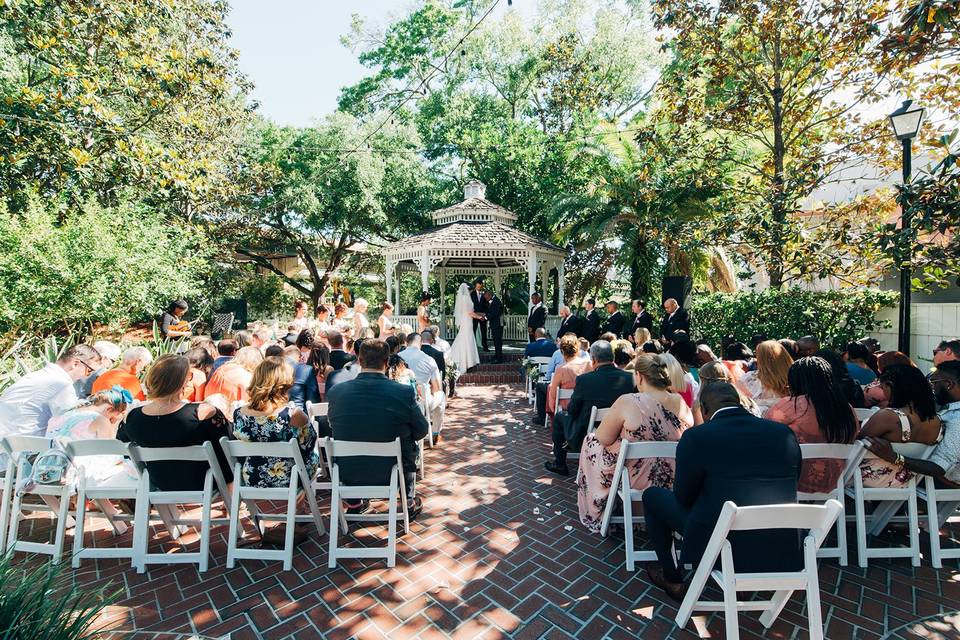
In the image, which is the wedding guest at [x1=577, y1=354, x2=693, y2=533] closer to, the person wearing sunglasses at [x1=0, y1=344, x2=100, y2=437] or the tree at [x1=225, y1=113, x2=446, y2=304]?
the person wearing sunglasses at [x1=0, y1=344, x2=100, y2=437]

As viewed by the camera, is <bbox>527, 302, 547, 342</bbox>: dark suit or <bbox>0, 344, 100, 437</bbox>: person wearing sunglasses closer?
<bbox>0, 344, 100, 437</bbox>: person wearing sunglasses

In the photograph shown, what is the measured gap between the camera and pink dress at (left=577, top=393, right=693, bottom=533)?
3660 millimetres

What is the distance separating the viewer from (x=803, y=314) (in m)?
8.95

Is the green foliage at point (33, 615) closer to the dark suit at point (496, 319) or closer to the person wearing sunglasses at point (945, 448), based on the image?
the person wearing sunglasses at point (945, 448)

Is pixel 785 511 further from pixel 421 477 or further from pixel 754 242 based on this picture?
pixel 754 242

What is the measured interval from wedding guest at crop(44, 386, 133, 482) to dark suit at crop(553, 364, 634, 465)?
13.5 ft

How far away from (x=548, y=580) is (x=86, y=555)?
3.38 m

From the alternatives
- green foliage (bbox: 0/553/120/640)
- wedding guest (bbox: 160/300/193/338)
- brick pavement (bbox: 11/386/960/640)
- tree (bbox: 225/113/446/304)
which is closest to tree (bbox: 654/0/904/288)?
brick pavement (bbox: 11/386/960/640)

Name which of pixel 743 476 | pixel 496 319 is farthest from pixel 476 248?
pixel 743 476

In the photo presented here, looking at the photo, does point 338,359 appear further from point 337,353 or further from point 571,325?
point 571,325

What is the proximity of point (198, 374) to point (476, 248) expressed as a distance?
28.6 feet

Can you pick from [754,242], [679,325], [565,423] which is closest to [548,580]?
[565,423]

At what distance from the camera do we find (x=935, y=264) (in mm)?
4715

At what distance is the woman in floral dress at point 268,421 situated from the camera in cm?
357
